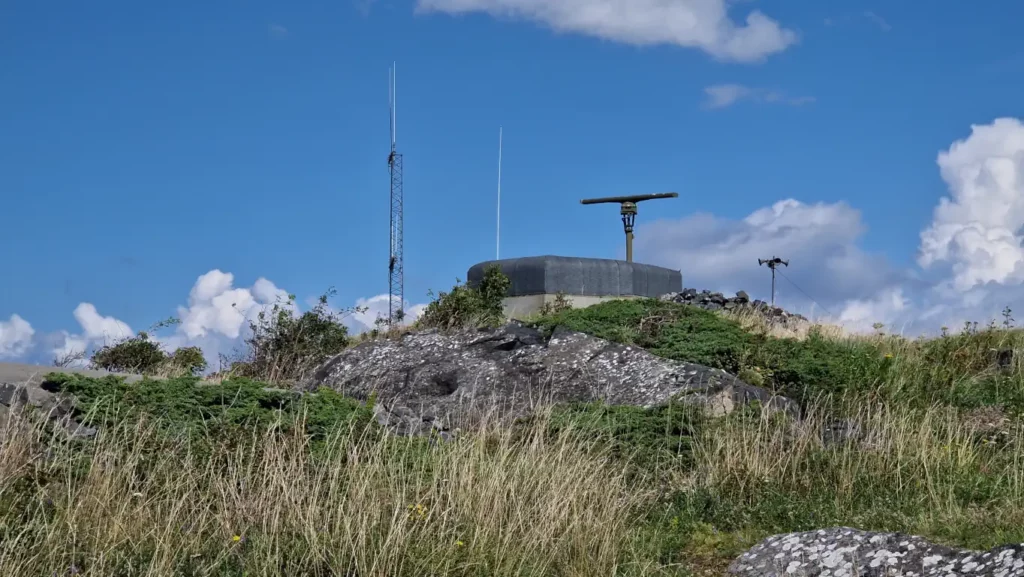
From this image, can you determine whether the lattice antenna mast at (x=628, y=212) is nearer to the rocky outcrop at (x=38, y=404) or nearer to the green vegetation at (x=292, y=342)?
the green vegetation at (x=292, y=342)

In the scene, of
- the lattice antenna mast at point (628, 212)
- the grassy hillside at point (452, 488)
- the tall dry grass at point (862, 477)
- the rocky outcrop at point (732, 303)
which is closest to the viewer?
the grassy hillside at point (452, 488)

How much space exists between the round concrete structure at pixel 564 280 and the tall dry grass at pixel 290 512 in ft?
51.7

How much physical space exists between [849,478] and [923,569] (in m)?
2.60

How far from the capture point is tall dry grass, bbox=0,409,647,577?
4926 millimetres

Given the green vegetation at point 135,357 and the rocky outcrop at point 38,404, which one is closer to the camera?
the rocky outcrop at point 38,404

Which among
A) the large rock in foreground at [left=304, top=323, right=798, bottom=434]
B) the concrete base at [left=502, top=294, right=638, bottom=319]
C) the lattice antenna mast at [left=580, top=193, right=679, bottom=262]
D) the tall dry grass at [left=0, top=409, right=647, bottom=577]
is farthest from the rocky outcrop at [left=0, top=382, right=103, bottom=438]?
the lattice antenna mast at [left=580, top=193, right=679, bottom=262]

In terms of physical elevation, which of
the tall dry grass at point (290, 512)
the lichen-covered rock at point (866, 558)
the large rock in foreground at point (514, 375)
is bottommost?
the lichen-covered rock at point (866, 558)

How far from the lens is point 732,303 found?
72.8 feet

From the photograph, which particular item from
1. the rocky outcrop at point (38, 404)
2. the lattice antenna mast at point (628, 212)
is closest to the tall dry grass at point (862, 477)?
the rocky outcrop at point (38, 404)

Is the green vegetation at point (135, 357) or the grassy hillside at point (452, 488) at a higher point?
the green vegetation at point (135, 357)

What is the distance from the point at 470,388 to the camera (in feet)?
35.0

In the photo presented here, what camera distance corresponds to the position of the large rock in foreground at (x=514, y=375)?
31.8 ft

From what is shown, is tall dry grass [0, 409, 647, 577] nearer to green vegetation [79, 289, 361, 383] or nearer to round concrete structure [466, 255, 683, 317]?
green vegetation [79, 289, 361, 383]

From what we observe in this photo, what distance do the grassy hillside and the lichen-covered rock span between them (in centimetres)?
47
